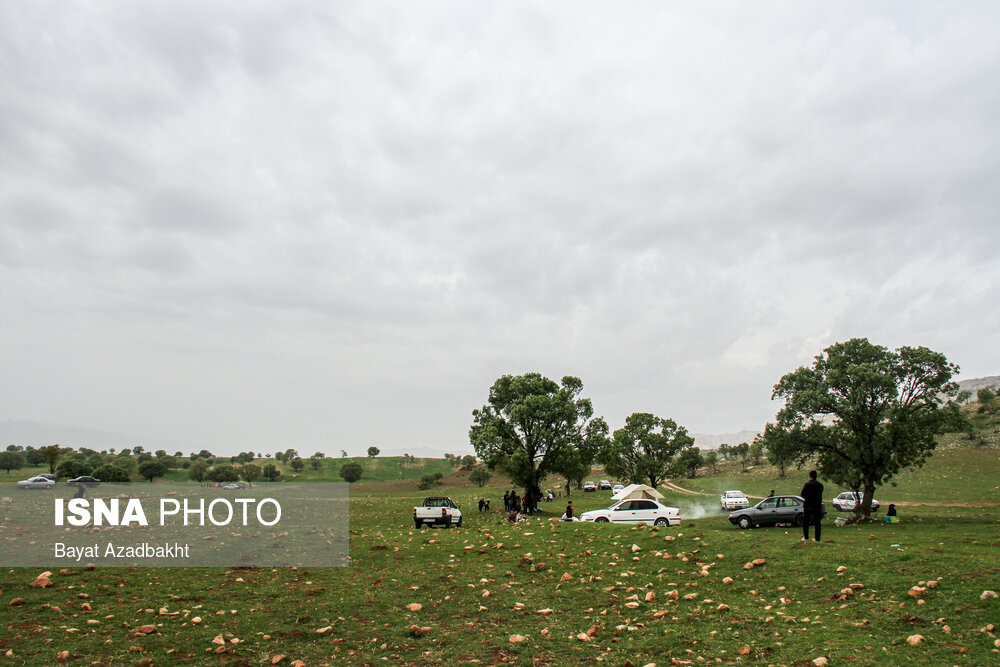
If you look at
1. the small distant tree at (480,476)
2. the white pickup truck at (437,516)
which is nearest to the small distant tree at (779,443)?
the white pickup truck at (437,516)

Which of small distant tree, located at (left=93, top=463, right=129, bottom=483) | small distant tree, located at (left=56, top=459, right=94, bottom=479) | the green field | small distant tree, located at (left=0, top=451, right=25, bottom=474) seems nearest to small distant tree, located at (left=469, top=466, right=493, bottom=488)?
small distant tree, located at (left=93, top=463, right=129, bottom=483)

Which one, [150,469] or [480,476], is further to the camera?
[480,476]

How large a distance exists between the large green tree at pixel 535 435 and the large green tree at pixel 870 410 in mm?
19793

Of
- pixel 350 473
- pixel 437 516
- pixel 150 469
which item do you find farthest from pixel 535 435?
pixel 350 473

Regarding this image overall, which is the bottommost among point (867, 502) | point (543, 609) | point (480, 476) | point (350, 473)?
point (350, 473)

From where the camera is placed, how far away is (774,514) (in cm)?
3650

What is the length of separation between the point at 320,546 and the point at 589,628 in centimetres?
1480

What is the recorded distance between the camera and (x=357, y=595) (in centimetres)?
1485

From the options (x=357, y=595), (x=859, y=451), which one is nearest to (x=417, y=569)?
(x=357, y=595)

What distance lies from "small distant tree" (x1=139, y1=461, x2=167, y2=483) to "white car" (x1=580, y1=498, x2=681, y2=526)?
137351mm

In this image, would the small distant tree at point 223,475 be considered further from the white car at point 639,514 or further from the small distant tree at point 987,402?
the small distant tree at point 987,402

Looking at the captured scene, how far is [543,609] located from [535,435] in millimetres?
40116

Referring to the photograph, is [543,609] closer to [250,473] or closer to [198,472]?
[198,472]

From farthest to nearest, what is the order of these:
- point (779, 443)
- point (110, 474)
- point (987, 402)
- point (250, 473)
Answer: point (250, 473)
point (987, 402)
point (110, 474)
point (779, 443)
